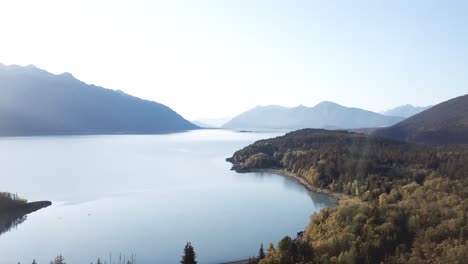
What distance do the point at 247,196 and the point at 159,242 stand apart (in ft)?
108

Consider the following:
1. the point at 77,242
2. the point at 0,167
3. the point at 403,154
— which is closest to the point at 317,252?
the point at 77,242

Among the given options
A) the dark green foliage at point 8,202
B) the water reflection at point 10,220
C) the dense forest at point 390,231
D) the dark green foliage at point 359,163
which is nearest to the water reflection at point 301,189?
the dark green foliage at point 359,163

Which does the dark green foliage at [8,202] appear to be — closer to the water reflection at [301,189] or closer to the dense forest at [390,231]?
the dense forest at [390,231]

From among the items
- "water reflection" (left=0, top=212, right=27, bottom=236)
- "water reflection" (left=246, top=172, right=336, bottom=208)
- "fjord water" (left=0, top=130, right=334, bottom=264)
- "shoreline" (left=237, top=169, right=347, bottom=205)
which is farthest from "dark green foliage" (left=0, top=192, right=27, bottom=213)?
"shoreline" (left=237, top=169, right=347, bottom=205)

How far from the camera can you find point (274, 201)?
2874 inches

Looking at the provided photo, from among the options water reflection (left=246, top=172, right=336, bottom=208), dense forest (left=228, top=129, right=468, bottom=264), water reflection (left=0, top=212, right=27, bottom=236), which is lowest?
water reflection (left=246, top=172, right=336, bottom=208)

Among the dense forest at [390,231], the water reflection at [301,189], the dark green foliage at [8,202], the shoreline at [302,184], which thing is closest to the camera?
the dense forest at [390,231]

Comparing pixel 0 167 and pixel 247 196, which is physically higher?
pixel 0 167

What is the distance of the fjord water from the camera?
4375 centimetres

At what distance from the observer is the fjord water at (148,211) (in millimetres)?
43750

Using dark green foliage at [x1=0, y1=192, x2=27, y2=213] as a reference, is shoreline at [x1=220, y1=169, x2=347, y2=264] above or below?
below

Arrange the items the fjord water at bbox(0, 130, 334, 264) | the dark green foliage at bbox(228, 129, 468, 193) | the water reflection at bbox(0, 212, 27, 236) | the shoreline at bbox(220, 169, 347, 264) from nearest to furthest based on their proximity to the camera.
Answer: the fjord water at bbox(0, 130, 334, 264) < the water reflection at bbox(0, 212, 27, 236) < the shoreline at bbox(220, 169, 347, 264) < the dark green foliage at bbox(228, 129, 468, 193)

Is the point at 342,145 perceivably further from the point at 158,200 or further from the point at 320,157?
the point at 158,200

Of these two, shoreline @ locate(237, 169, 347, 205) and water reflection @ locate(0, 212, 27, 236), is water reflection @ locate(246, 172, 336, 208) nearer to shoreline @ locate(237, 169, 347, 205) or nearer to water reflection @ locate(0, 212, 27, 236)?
shoreline @ locate(237, 169, 347, 205)
